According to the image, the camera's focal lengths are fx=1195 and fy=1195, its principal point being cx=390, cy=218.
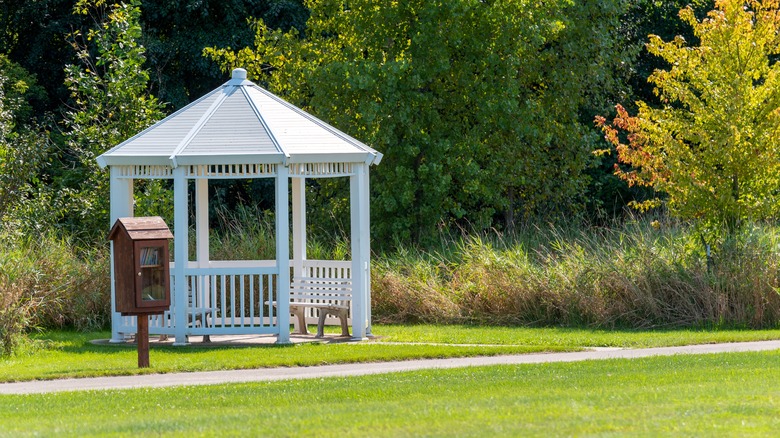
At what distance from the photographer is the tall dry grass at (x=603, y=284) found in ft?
56.4

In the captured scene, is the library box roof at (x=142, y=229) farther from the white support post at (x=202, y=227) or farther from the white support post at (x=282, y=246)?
the white support post at (x=202, y=227)

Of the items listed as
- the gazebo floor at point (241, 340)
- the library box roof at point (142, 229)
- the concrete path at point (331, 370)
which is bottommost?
the concrete path at point (331, 370)

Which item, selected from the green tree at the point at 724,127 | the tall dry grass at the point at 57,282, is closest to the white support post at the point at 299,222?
the tall dry grass at the point at 57,282

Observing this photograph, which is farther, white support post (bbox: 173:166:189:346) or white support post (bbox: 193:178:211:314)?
white support post (bbox: 193:178:211:314)

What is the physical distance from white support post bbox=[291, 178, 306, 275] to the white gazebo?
1.24m

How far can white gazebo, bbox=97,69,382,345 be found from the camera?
15.9 metres

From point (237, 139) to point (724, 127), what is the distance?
7.32 metres

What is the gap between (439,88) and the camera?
23953 millimetres

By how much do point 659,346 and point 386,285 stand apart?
18.2 ft

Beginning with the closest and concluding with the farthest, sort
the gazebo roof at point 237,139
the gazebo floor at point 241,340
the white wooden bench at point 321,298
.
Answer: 1. the gazebo roof at point 237,139
2. the gazebo floor at point 241,340
3. the white wooden bench at point 321,298

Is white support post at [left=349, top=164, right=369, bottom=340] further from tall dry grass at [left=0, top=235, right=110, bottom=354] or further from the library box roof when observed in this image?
tall dry grass at [left=0, top=235, right=110, bottom=354]

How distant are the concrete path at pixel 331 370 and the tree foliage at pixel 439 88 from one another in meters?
8.85

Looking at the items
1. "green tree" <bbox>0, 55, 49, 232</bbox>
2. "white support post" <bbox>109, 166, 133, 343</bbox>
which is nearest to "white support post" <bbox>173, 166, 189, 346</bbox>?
"white support post" <bbox>109, 166, 133, 343</bbox>

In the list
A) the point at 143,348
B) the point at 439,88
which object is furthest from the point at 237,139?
the point at 439,88
